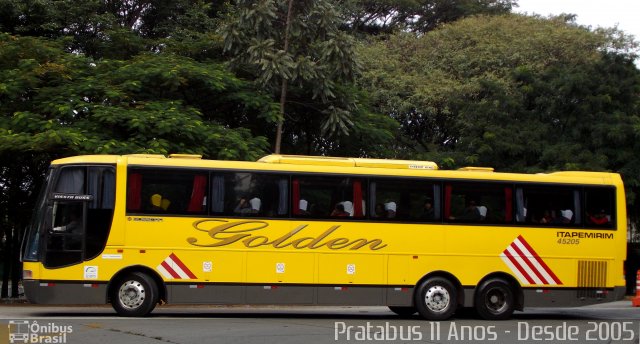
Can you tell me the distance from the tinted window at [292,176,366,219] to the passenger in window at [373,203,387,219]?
251mm

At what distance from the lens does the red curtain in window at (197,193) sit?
15836mm

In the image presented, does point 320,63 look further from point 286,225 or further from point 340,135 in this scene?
point 286,225

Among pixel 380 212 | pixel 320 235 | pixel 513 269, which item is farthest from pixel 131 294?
pixel 513 269

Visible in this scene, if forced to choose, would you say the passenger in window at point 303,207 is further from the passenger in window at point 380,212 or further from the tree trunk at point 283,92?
the tree trunk at point 283,92

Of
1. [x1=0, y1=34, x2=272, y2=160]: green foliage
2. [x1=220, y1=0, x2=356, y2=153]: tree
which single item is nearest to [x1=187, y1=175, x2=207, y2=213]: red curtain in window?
[x1=0, y1=34, x2=272, y2=160]: green foliage

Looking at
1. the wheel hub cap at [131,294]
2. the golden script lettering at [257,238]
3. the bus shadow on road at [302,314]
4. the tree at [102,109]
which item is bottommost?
the bus shadow on road at [302,314]

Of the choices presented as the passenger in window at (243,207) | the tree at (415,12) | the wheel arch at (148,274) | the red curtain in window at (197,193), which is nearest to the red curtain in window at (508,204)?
the passenger in window at (243,207)

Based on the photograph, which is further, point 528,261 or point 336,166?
point 528,261

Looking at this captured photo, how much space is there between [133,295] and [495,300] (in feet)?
24.5

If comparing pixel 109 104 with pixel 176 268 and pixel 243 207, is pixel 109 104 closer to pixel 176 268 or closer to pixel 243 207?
pixel 243 207

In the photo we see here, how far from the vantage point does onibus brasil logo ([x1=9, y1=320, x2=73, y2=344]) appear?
11430 millimetres

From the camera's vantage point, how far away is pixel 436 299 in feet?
54.9

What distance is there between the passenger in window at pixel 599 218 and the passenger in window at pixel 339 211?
17.9 ft

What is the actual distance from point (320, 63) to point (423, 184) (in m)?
6.73
